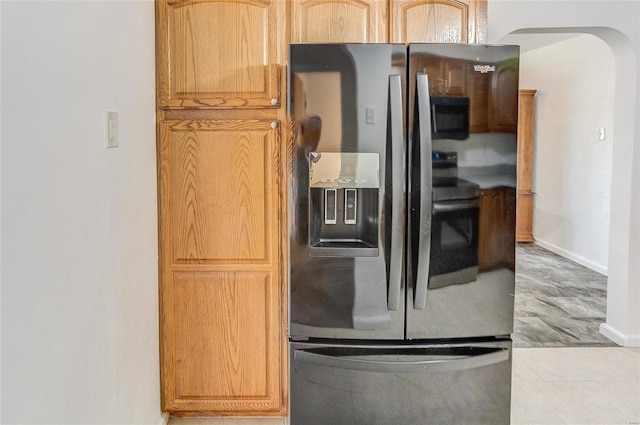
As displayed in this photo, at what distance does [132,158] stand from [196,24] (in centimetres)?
76

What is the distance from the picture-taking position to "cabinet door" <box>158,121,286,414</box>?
266cm

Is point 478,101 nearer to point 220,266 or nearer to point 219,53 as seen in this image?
point 219,53

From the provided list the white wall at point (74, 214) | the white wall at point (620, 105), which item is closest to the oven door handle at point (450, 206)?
the white wall at point (74, 214)

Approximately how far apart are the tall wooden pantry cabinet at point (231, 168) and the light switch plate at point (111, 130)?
654 millimetres

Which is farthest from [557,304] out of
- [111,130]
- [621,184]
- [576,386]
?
[111,130]

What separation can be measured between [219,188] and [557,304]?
3346 millimetres

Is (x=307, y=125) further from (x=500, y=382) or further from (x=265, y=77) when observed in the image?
(x=500, y=382)

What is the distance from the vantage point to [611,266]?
13.2ft

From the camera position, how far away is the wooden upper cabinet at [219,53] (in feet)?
8.61

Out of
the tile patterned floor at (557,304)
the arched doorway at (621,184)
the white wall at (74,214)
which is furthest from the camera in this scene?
the tile patterned floor at (557,304)

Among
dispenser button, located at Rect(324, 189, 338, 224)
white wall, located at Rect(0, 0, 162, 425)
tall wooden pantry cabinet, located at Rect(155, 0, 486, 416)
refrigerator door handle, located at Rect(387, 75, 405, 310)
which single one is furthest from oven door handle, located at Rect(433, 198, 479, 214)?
white wall, located at Rect(0, 0, 162, 425)

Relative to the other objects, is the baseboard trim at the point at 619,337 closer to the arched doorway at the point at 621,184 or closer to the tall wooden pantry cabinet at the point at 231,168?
the arched doorway at the point at 621,184

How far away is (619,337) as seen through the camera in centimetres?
390

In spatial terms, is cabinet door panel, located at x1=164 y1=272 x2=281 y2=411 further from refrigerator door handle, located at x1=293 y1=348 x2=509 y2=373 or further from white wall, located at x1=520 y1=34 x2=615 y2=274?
white wall, located at x1=520 y1=34 x2=615 y2=274
